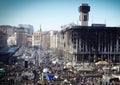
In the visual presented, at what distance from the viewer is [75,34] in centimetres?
5341

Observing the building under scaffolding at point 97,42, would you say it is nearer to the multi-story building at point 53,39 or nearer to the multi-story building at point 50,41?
the multi-story building at point 50,41

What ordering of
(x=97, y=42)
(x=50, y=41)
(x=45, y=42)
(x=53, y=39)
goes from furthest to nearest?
1. (x=50, y=41)
2. (x=45, y=42)
3. (x=53, y=39)
4. (x=97, y=42)

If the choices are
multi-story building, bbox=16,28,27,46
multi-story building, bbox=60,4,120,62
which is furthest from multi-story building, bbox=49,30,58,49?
multi-story building, bbox=60,4,120,62

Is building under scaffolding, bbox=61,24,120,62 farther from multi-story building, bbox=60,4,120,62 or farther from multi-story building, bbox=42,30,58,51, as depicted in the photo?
multi-story building, bbox=42,30,58,51

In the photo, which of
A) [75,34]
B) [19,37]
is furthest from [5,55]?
[19,37]

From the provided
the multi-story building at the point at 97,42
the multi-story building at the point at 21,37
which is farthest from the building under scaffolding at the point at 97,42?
the multi-story building at the point at 21,37

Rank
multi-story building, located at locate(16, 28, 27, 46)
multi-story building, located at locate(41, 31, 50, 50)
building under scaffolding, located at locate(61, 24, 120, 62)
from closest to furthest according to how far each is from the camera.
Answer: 1. building under scaffolding, located at locate(61, 24, 120, 62)
2. multi-story building, located at locate(41, 31, 50, 50)
3. multi-story building, located at locate(16, 28, 27, 46)

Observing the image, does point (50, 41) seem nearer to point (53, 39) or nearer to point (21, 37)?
point (53, 39)

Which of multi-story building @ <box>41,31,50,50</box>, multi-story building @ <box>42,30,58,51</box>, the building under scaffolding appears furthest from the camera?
multi-story building @ <box>41,31,50,50</box>

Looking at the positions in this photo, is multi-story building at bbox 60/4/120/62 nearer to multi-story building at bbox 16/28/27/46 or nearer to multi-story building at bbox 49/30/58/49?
multi-story building at bbox 49/30/58/49

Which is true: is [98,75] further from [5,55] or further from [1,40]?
[1,40]

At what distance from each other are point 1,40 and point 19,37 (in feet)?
166

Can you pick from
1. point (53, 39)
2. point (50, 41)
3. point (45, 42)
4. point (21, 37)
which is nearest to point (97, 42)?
point (53, 39)

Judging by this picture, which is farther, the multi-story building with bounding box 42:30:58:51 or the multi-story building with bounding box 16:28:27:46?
the multi-story building with bounding box 16:28:27:46
